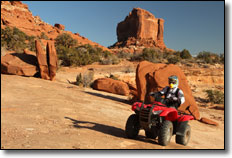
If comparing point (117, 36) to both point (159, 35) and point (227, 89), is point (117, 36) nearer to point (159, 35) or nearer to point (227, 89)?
point (159, 35)

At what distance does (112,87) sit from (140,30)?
75.9m

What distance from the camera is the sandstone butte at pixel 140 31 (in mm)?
87188

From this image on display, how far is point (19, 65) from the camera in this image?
14547 mm

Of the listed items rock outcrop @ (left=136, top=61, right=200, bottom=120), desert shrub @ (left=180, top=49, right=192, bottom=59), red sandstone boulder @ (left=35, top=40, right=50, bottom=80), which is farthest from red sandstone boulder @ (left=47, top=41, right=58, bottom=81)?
desert shrub @ (left=180, top=49, right=192, bottom=59)

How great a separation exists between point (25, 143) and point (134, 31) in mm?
89276

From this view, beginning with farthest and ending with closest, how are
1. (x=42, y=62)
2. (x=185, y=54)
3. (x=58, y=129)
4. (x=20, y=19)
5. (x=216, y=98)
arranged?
(x=20, y=19), (x=185, y=54), (x=216, y=98), (x=42, y=62), (x=58, y=129)

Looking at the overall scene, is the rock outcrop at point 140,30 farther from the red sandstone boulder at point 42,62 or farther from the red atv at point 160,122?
the red atv at point 160,122

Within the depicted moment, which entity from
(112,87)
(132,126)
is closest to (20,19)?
(112,87)

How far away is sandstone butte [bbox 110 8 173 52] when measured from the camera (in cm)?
8719

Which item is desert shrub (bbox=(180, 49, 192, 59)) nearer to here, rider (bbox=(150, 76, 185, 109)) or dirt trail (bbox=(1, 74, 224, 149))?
dirt trail (bbox=(1, 74, 224, 149))

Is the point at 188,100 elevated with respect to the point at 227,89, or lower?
lower

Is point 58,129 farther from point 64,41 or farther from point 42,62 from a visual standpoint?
point 64,41

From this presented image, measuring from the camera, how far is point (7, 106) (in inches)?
277

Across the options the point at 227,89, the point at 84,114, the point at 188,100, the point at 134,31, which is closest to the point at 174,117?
the point at 227,89
